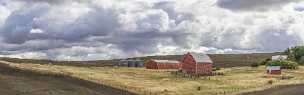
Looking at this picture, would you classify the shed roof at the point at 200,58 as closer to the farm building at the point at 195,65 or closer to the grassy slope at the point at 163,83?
the farm building at the point at 195,65

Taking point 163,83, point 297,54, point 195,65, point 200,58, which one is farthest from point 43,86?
point 297,54

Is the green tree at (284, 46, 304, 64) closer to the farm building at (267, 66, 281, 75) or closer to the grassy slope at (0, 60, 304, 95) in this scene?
the farm building at (267, 66, 281, 75)

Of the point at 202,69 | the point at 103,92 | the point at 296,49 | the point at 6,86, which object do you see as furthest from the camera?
the point at 296,49

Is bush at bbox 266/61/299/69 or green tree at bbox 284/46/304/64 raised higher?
green tree at bbox 284/46/304/64

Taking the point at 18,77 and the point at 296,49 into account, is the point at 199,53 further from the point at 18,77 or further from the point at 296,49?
the point at 18,77

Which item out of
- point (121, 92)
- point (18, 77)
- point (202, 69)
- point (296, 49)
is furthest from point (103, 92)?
point (296, 49)

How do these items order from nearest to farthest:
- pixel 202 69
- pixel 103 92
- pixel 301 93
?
pixel 103 92 < pixel 301 93 < pixel 202 69

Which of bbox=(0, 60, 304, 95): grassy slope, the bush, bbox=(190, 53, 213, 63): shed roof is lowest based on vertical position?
bbox=(0, 60, 304, 95): grassy slope

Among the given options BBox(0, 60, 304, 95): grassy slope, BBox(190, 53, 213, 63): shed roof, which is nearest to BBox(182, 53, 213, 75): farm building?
BBox(190, 53, 213, 63): shed roof

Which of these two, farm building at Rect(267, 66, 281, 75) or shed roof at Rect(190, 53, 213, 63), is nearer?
shed roof at Rect(190, 53, 213, 63)

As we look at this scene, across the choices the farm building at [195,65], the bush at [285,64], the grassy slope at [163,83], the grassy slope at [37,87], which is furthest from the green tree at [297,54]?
the grassy slope at [37,87]

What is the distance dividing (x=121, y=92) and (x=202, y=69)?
69.4 metres

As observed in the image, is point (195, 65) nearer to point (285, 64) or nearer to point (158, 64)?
point (158, 64)

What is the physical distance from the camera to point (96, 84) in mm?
69875
